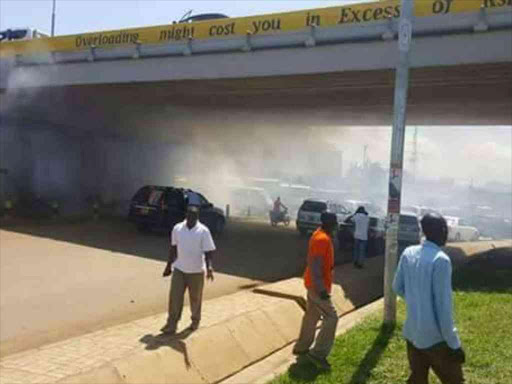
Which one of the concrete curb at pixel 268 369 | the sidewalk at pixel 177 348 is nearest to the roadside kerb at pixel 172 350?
the sidewalk at pixel 177 348

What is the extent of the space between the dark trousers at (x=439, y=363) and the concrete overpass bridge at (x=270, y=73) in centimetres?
1008

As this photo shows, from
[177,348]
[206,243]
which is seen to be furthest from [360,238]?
[177,348]

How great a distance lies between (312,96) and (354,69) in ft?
17.8

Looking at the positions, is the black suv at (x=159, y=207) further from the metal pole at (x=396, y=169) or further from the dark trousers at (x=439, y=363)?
the dark trousers at (x=439, y=363)

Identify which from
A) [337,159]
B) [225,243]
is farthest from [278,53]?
[337,159]

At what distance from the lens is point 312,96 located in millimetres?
19734

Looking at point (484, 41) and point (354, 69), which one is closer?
point (484, 41)

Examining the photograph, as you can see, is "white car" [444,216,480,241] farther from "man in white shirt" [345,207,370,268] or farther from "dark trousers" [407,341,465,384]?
"dark trousers" [407,341,465,384]

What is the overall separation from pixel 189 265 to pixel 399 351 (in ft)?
8.22

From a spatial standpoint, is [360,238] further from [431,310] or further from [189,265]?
[431,310]

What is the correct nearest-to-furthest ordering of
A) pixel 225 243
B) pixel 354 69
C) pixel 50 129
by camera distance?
pixel 354 69
pixel 225 243
pixel 50 129

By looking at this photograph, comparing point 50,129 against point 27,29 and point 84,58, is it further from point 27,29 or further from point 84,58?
point 84,58

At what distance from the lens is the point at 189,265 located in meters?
6.81

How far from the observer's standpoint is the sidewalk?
5379 millimetres
